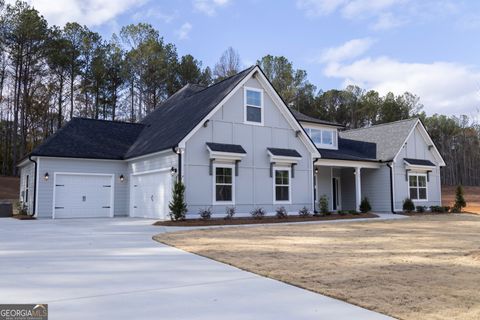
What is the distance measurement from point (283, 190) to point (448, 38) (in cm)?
881

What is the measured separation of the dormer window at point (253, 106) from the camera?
17.7 metres

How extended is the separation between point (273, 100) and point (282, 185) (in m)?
3.87

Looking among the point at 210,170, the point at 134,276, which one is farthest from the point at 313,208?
the point at 134,276

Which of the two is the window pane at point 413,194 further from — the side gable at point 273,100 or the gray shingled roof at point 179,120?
the gray shingled roof at point 179,120

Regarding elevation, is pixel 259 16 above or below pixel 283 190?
above

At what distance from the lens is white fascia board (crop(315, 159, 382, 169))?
826 inches

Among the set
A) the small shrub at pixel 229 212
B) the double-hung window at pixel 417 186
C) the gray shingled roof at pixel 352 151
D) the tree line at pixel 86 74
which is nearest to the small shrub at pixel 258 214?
the small shrub at pixel 229 212

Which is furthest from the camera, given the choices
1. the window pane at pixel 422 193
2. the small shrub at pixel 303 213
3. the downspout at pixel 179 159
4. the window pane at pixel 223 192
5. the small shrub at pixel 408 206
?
the window pane at pixel 422 193

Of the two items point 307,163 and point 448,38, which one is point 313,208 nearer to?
point 307,163

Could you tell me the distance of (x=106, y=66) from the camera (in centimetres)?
3600

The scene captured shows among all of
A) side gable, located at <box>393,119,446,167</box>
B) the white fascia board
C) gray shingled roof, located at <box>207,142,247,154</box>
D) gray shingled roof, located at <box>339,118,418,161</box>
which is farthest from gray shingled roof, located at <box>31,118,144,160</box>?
side gable, located at <box>393,119,446,167</box>

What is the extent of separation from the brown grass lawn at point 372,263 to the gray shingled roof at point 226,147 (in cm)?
544

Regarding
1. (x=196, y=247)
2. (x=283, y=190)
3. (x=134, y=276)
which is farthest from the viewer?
(x=283, y=190)

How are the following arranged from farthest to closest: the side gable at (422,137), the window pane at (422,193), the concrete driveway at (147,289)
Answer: the window pane at (422,193), the side gable at (422,137), the concrete driveway at (147,289)
